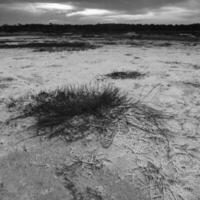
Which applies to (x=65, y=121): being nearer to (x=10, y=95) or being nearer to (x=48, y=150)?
(x=48, y=150)

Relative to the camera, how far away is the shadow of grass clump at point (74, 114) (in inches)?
80.0

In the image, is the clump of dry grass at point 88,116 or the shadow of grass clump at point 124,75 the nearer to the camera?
the clump of dry grass at point 88,116

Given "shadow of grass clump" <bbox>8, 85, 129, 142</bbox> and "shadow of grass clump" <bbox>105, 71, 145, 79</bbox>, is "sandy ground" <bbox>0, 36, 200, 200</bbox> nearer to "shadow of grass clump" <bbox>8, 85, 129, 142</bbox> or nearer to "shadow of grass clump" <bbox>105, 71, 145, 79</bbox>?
"shadow of grass clump" <bbox>8, 85, 129, 142</bbox>

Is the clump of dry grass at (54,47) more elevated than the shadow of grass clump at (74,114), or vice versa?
the shadow of grass clump at (74,114)

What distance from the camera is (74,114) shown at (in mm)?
2195

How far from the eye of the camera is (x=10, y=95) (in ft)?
10.0

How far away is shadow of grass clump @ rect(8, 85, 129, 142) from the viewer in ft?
6.67

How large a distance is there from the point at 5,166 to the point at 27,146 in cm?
27

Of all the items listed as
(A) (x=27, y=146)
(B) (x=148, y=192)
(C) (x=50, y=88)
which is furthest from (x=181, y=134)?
(C) (x=50, y=88)

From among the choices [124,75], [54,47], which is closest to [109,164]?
[124,75]

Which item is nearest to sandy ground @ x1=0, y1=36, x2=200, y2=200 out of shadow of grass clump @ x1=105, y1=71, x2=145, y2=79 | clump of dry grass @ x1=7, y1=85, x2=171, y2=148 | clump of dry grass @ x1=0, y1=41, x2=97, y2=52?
clump of dry grass @ x1=7, y1=85, x2=171, y2=148

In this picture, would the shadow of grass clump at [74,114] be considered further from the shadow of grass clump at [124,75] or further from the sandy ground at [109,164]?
the shadow of grass clump at [124,75]

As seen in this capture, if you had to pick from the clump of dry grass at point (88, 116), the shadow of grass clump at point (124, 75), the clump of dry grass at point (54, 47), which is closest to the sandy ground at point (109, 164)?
the clump of dry grass at point (88, 116)

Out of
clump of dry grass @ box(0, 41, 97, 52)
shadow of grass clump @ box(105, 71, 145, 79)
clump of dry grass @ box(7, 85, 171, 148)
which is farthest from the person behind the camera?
clump of dry grass @ box(0, 41, 97, 52)
